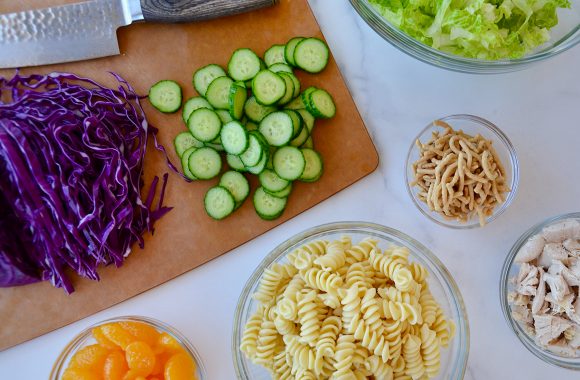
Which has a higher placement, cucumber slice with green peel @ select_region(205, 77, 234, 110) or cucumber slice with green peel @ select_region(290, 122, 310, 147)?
cucumber slice with green peel @ select_region(205, 77, 234, 110)

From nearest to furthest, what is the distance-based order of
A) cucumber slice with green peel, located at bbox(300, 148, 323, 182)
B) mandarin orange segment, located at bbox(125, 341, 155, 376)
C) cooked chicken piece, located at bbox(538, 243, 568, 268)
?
mandarin orange segment, located at bbox(125, 341, 155, 376) → cooked chicken piece, located at bbox(538, 243, 568, 268) → cucumber slice with green peel, located at bbox(300, 148, 323, 182)

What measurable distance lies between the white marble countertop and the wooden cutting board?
63mm

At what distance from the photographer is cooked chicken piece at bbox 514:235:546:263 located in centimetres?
252

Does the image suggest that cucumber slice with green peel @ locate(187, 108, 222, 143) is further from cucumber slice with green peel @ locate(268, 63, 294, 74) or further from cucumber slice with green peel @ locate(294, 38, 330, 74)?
cucumber slice with green peel @ locate(294, 38, 330, 74)

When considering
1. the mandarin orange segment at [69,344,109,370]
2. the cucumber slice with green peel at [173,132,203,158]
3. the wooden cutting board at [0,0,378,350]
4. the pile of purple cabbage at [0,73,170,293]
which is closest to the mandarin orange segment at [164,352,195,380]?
the mandarin orange segment at [69,344,109,370]

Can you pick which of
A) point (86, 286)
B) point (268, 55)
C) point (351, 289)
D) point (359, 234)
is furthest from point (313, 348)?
point (268, 55)

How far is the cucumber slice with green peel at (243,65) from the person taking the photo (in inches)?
106

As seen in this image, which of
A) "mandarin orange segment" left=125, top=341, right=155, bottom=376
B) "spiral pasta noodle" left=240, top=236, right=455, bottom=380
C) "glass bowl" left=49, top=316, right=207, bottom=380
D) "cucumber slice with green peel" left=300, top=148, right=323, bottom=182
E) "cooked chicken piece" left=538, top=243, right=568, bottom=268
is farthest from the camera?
"cucumber slice with green peel" left=300, top=148, right=323, bottom=182

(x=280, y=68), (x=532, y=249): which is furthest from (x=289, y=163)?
(x=532, y=249)

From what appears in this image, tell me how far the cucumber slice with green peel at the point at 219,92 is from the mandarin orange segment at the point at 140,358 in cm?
113

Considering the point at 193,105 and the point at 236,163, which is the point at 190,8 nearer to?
the point at 193,105

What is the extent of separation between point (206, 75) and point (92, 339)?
1.34m

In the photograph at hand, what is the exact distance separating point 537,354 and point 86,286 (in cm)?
210

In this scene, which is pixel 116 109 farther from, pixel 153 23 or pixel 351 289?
pixel 351 289
